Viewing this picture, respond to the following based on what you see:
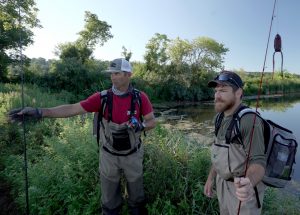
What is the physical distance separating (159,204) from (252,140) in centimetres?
233

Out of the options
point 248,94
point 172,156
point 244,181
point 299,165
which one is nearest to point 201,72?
point 248,94

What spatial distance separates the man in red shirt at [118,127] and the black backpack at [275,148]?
1.52 m

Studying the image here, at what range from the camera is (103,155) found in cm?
393

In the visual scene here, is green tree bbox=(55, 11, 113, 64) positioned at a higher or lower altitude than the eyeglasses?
higher

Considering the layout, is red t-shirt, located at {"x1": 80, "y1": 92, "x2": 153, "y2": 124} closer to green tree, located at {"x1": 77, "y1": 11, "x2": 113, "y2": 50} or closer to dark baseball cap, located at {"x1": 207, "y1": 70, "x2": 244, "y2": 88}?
dark baseball cap, located at {"x1": 207, "y1": 70, "x2": 244, "y2": 88}

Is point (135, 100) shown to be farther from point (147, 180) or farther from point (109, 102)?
point (147, 180)

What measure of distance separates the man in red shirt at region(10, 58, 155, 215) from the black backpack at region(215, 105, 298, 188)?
4.99 feet

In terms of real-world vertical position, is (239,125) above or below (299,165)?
above

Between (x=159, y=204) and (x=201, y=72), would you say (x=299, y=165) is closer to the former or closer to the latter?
(x=159, y=204)

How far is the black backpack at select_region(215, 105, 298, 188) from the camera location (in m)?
2.37

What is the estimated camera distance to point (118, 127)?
3.68 meters

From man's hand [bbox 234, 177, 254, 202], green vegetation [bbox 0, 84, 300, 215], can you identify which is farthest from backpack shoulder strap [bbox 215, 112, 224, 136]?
green vegetation [bbox 0, 84, 300, 215]

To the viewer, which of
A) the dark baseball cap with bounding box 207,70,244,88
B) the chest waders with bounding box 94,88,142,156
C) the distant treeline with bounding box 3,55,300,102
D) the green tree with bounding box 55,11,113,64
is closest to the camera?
the dark baseball cap with bounding box 207,70,244,88

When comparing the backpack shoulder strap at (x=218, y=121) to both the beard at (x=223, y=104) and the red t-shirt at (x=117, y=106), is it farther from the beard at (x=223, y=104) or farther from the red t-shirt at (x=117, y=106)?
the red t-shirt at (x=117, y=106)
